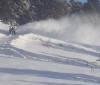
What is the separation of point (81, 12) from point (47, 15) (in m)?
7.00

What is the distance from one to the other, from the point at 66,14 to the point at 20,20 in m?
9.12

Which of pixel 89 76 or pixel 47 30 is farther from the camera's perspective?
pixel 47 30

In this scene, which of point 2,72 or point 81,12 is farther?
point 81,12

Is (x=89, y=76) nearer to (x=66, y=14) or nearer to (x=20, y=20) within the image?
(x=20, y=20)

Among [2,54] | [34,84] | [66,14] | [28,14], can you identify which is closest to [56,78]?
[34,84]

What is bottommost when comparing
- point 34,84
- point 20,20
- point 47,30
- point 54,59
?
point 34,84

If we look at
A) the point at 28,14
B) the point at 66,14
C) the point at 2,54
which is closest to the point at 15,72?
the point at 2,54

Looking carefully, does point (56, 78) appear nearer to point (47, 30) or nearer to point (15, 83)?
point (15, 83)

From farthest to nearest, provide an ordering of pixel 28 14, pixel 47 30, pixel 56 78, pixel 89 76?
1. pixel 28 14
2. pixel 47 30
3. pixel 89 76
4. pixel 56 78

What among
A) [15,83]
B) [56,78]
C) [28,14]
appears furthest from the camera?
[28,14]

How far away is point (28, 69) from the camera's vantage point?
896 cm

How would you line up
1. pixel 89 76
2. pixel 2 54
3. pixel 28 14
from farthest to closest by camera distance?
1. pixel 28 14
2. pixel 2 54
3. pixel 89 76

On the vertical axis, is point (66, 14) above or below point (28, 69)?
above

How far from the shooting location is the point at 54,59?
12742 millimetres
